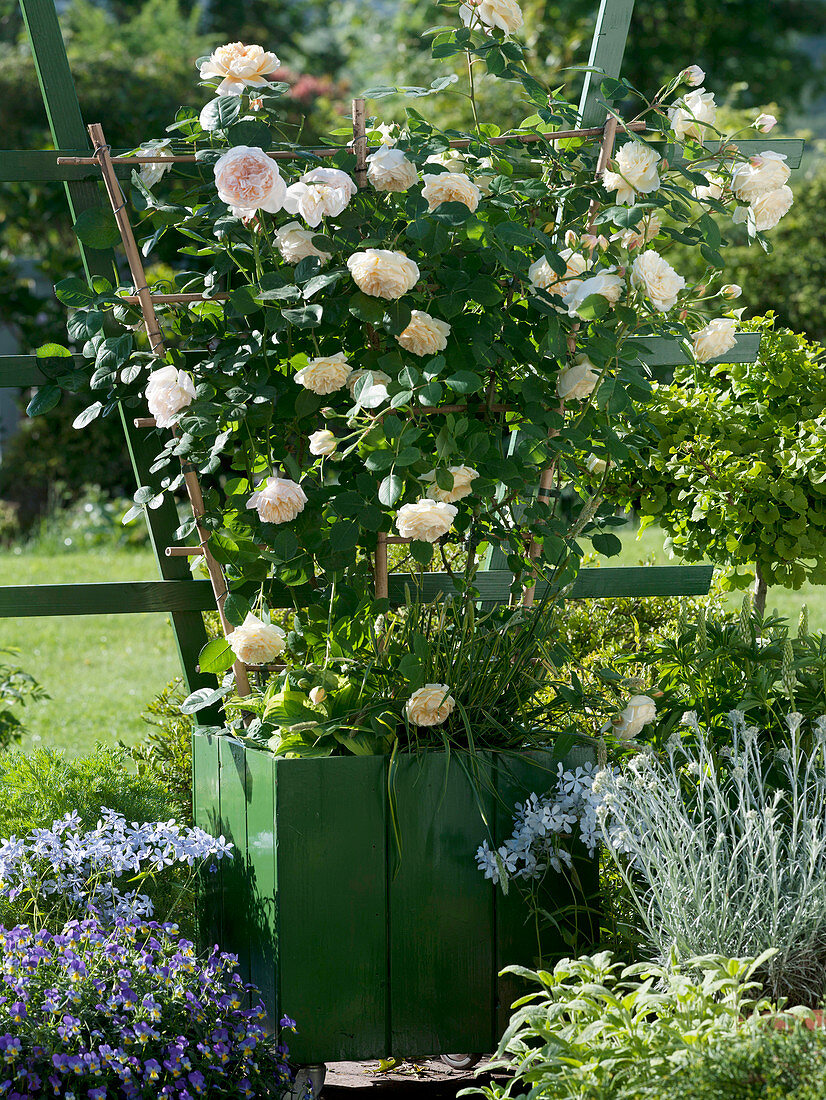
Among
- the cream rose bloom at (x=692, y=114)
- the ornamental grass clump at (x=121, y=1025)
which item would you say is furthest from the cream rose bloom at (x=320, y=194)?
the ornamental grass clump at (x=121, y=1025)

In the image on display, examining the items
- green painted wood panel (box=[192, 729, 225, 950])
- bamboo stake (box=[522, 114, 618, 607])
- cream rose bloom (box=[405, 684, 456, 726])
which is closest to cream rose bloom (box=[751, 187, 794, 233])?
bamboo stake (box=[522, 114, 618, 607])

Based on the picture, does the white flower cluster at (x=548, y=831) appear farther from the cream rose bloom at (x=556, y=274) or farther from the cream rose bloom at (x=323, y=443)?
the cream rose bloom at (x=556, y=274)

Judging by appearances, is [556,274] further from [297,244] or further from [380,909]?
[380,909]

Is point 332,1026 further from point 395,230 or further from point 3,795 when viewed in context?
point 395,230

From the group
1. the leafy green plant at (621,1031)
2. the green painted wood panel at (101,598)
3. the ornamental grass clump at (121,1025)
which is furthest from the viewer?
the green painted wood panel at (101,598)

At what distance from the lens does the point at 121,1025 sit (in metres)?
1.46

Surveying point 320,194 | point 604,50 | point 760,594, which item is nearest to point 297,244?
point 320,194

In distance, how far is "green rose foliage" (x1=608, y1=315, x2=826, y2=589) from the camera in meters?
2.24

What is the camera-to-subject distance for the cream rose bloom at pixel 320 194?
5.38 feet

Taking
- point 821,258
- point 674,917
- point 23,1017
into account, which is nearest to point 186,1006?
point 23,1017

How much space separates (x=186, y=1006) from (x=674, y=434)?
1495mm

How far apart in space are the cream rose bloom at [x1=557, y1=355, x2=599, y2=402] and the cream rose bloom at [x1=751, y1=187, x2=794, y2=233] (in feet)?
1.22

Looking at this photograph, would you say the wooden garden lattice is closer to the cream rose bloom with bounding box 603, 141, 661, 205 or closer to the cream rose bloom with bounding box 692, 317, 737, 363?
the cream rose bloom with bounding box 692, 317, 737, 363

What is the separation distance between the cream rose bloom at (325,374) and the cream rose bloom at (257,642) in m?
0.39
